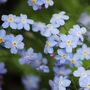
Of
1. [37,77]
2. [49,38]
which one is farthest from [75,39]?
[37,77]

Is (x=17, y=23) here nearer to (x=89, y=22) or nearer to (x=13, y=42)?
(x=13, y=42)

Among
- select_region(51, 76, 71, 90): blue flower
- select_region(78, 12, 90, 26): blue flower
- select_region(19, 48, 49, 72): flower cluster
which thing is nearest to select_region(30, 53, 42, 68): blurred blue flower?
select_region(19, 48, 49, 72): flower cluster

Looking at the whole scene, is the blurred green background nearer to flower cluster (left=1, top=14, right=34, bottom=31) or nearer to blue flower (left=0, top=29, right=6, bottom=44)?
flower cluster (left=1, top=14, right=34, bottom=31)

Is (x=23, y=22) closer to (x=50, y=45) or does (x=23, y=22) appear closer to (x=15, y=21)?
(x=15, y=21)

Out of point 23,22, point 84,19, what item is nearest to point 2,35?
point 23,22

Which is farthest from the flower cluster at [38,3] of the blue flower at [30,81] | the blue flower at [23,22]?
the blue flower at [30,81]

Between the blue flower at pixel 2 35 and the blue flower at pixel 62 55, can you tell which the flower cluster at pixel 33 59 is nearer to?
the blue flower at pixel 62 55
